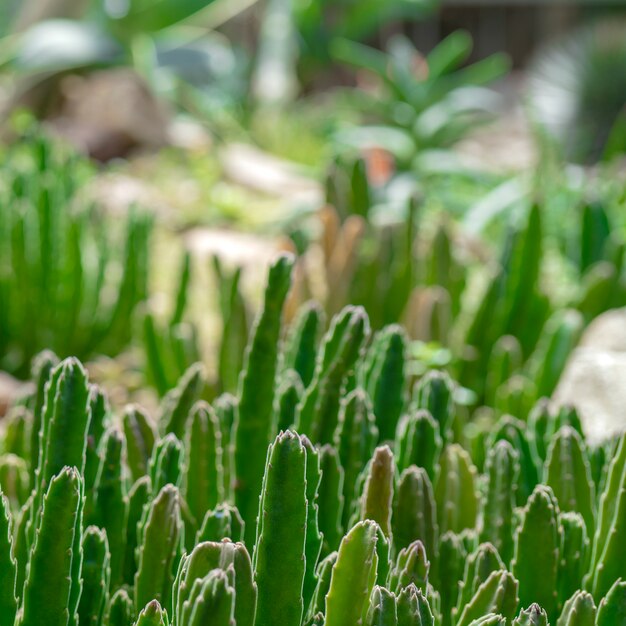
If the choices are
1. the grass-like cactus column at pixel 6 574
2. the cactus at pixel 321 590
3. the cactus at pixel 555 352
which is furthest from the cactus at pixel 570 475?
the cactus at pixel 555 352

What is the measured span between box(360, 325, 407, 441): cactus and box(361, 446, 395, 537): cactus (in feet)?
1.13

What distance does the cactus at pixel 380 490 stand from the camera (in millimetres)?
1050

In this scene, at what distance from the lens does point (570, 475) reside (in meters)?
1.24

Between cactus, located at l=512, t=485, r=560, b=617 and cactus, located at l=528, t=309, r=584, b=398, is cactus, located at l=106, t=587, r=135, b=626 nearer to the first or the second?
cactus, located at l=512, t=485, r=560, b=617

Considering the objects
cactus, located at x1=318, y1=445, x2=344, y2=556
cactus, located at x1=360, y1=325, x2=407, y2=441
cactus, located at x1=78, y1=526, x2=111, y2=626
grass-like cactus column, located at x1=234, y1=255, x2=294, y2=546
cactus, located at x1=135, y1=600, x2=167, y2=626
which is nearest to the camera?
cactus, located at x1=135, y1=600, x2=167, y2=626

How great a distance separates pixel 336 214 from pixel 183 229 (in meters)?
2.64

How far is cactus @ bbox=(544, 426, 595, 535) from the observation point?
1.23m

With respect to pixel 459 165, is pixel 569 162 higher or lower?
higher

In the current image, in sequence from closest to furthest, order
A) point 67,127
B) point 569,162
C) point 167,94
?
point 67,127, point 167,94, point 569,162

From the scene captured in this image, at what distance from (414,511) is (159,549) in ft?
1.02

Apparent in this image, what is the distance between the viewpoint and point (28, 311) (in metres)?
2.74

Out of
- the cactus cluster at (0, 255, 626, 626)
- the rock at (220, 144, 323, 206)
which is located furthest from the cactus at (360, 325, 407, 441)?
the rock at (220, 144, 323, 206)

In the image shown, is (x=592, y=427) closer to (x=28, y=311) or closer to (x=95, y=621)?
(x=95, y=621)

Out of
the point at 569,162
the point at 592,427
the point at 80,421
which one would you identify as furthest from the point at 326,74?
the point at 80,421
